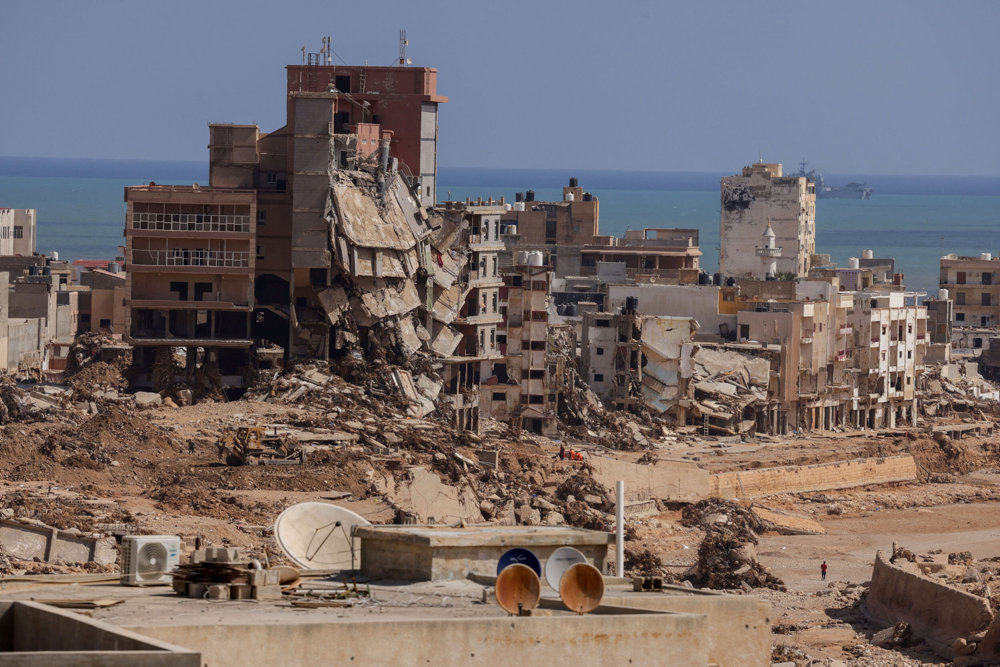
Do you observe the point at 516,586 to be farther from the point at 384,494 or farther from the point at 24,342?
the point at 24,342

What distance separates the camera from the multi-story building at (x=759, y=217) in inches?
4958

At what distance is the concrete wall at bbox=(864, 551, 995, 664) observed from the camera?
41938 millimetres

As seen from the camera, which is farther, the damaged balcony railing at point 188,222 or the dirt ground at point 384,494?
the damaged balcony railing at point 188,222

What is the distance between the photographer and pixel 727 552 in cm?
5228

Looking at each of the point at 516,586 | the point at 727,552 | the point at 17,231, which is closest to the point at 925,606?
the point at 727,552

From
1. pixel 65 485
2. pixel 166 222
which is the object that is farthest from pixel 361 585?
pixel 166 222

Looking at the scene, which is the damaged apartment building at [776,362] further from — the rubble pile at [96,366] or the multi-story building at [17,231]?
the multi-story building at [17,231]

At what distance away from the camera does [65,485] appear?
154ft

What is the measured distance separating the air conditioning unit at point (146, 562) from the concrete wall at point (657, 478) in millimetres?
42146

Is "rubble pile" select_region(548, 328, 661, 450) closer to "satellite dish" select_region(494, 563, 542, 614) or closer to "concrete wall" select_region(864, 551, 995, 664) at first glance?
"concrete wall" select_region(864, 551, 995, 664)

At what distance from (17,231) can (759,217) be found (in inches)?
1728

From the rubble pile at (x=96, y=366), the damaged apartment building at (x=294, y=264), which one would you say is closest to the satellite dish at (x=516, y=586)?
the rubble pile at (x=96, y=366)

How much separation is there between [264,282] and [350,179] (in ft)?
14.2

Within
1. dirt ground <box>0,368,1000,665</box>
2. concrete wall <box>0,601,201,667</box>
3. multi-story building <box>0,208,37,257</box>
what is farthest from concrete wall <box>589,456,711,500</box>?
multi-story building <box>0,208,37,257</box>
